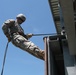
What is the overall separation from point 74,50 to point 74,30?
65 centimetres

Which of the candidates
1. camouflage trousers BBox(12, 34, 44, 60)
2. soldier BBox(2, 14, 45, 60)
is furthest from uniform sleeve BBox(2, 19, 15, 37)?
camouflage trousers BBox(12, 34, 44, 60)

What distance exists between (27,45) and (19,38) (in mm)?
485

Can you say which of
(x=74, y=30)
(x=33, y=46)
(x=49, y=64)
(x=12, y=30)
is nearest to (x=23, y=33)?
(x=12, y=30)

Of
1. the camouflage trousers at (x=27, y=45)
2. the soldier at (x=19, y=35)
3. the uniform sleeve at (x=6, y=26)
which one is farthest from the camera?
the uniform sleeve at (x=6, y=26)

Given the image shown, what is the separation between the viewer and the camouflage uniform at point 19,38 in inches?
275

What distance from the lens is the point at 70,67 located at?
230 inches

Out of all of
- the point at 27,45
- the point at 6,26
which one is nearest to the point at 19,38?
the point at 27,45

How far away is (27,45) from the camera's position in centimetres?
729

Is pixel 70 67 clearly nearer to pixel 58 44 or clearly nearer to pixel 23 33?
pixel 58 44

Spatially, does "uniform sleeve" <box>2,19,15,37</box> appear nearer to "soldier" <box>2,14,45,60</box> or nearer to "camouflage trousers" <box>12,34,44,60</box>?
"soldier" <box>2,14,45,60</box>

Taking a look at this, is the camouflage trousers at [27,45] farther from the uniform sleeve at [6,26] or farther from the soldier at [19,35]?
the uniform sleeve at [6,26]

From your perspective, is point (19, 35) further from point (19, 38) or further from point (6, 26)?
point (6, 26)

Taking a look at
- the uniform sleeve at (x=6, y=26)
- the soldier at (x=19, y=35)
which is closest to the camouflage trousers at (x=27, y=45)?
the soldier at (x=19, y=35)

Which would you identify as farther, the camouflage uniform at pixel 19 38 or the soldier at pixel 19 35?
the soldier at pixel 19 35
